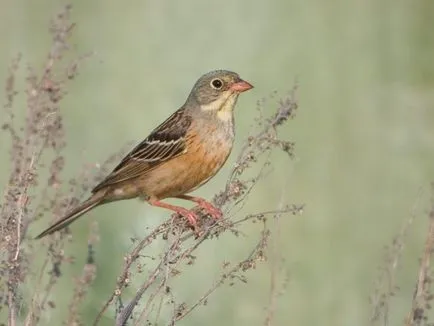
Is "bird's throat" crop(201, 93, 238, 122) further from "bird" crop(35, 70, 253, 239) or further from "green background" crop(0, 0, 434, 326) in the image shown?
"green background" crop(0, 0, 434, 326)

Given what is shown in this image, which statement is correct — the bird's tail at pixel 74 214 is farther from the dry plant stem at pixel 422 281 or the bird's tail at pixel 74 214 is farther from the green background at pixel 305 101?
the dry plant stem at pixel 422 281

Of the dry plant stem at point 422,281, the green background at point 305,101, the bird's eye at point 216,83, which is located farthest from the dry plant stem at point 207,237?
the green background at point 305,101

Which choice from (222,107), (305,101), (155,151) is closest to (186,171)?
(155,151)

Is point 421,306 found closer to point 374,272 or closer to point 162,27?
point 374,272

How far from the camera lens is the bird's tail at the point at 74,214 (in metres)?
5.55

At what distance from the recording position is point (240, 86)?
612 centimetres

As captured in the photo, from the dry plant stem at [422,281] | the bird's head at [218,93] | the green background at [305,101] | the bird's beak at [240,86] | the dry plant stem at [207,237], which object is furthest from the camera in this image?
the green background at [305,101]

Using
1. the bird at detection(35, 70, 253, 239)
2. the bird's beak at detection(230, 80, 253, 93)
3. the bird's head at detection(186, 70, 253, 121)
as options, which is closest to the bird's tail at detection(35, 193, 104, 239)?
the bird at detection(35, 70, 253, 239)

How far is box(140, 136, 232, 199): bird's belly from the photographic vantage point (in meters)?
5.94

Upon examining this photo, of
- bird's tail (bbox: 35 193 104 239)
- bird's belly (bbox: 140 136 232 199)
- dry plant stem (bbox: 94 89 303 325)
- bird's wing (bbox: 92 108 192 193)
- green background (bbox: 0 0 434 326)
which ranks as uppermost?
green background (bbox: 0 0 434 326)

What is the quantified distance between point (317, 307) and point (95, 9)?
2252 millimetres

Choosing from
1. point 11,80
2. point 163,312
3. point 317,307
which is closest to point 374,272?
point 317,307

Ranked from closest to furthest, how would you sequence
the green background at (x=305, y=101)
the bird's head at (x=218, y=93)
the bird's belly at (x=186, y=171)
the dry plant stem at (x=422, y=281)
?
1. the dry plant stem at (x=422, y=281)
2. the bird's belly at (x=186, y=171)
3. the bird's head at (x=218, y=93)
4. the green background at (x=305, y=101)

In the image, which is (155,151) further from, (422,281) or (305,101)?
(305,101)
